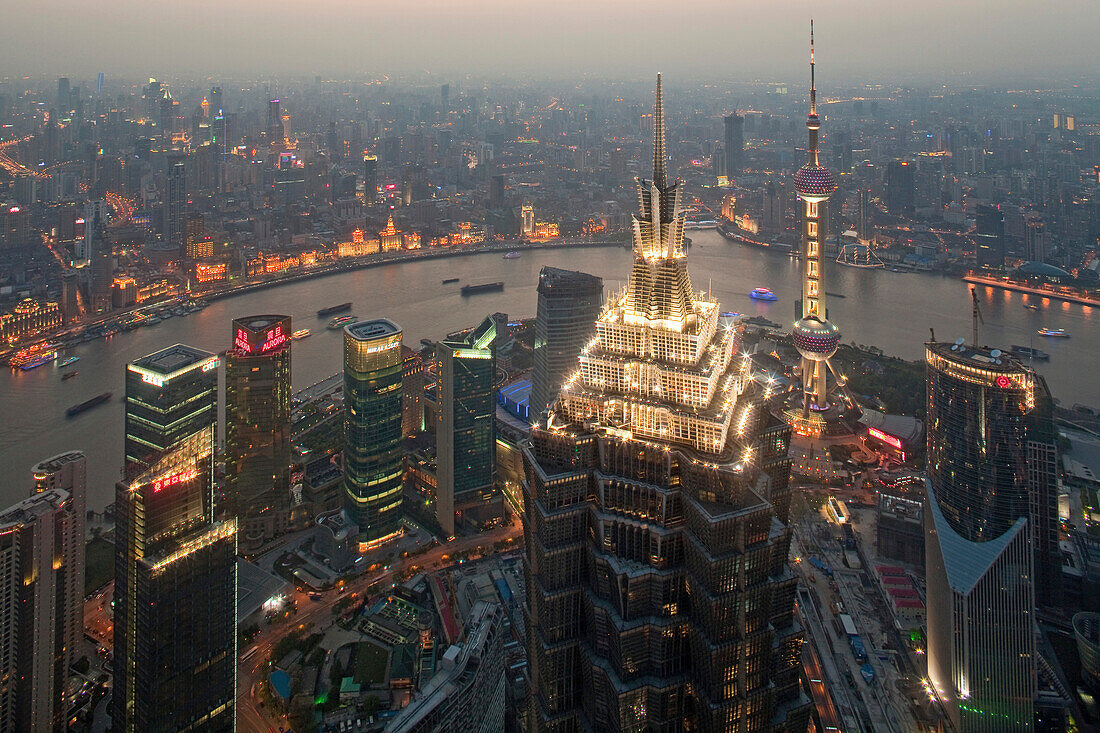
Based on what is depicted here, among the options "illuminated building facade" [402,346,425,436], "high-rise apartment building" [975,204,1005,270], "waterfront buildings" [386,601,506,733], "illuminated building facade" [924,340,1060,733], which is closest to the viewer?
"waterfront buildings" [386,601,506,733]

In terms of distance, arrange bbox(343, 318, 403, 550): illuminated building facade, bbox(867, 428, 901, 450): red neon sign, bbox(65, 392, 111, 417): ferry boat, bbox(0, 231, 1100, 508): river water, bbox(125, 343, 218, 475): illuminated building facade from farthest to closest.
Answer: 1. bbox(65, 392, 111, 417): ferry boat
2. bbox(0, 231, 1100, 508): river water
3. bbox(867, 428, 901, 450): red neon sign
4. bbox(343, 318, 403, 550): illuminated building facade
5. bbox(125, 343, 218, 475): illuminated building facade

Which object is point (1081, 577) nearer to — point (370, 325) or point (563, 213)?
point (370, 325)

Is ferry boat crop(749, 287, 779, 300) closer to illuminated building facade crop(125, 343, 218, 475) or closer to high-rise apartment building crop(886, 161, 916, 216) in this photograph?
high-rise apartment building crop(886, 161, 916, 216)

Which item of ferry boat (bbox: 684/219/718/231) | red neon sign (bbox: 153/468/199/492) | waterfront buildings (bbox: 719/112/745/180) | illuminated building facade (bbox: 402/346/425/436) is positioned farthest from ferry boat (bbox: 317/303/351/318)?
waterfront buildings (bbox: 719/112/745/180)

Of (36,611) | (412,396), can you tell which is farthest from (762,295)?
(36,611)

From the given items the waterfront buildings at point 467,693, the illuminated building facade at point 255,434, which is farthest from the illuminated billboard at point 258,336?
the waterfront buildings at point 467,693

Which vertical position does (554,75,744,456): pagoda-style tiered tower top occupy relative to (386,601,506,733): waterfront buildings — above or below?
above

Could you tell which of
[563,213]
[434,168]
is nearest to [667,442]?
[563,213]
